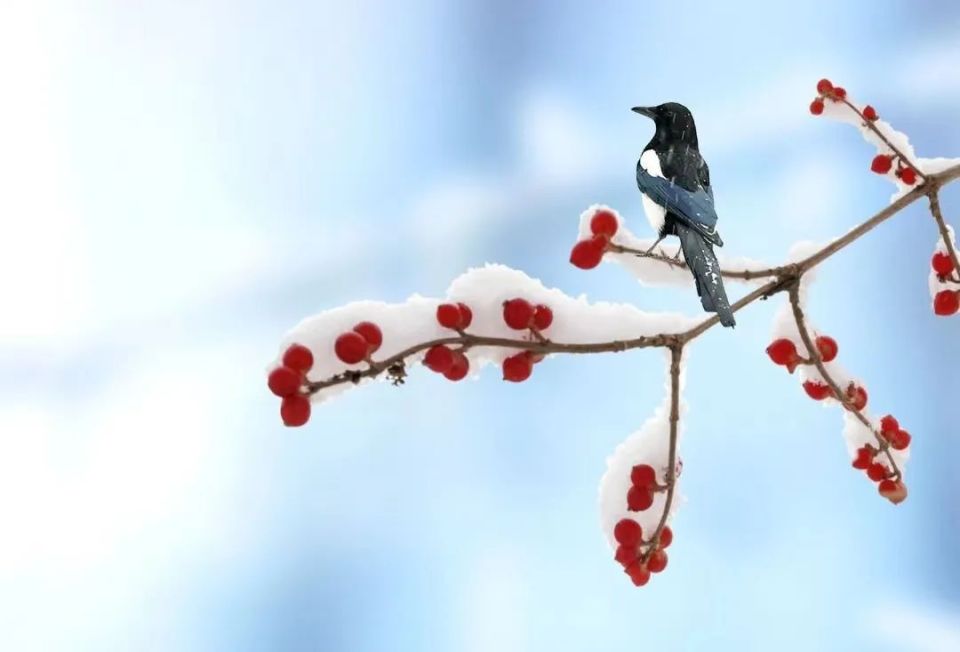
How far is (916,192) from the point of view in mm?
931

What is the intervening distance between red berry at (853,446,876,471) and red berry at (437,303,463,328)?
2.02 feet

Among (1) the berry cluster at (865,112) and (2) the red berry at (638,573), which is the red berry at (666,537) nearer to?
(2) the red berry at (638,573)

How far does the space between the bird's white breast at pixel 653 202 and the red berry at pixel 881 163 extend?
0.50 metres

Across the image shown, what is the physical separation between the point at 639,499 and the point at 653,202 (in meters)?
0.33

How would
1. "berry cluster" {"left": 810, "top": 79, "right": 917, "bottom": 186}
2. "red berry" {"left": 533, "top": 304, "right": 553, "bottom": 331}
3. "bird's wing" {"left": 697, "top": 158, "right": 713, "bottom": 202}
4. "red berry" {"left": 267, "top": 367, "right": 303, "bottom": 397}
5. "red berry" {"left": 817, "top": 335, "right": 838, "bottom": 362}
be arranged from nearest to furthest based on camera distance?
1. "red berry" {"left": 267, "top": 367, "right": 303, "bottom": 397}
2. "red berry" {"left": 533, "top": 304, "right": 553, "bottom": 331}
3. "bird's wing" {"left": 697, "top": 158, "right": 713, "bottom": 202}
4. "red berry" {"left": 817, "top": 335, "right": 838, "bottom": 362}
5. "berry cluster" {"left": 810, "top": 79, "right": 917, "bottom": 186}

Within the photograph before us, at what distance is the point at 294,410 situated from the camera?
699 mm

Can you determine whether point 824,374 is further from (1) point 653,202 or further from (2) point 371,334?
(2) point 371,334

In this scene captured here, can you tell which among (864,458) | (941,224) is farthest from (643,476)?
(941,224)

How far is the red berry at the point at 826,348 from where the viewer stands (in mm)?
1017

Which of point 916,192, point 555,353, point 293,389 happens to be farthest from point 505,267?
point 916,192

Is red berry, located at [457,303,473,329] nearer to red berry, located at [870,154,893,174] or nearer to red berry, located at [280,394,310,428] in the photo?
red berry, located at [280,394,310,428]

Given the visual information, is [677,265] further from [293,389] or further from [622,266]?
[293,389]

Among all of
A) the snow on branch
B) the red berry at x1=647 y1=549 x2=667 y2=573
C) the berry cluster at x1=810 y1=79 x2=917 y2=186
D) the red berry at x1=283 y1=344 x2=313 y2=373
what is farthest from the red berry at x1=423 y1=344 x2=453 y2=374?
the berry cluster at x1=810 y1=79 x2=917 y2=186

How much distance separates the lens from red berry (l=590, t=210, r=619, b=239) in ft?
2.80
